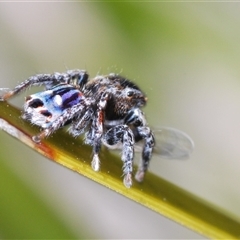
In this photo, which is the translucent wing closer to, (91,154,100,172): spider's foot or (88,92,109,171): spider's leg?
(88,92,109,171): spider's leg

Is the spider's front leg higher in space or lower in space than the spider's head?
lower

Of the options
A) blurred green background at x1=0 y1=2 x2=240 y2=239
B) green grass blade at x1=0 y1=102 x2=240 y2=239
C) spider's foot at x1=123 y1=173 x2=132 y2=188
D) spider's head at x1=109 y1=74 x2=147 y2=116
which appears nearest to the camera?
green grass blade at x1=0 y1=102 x2=240 y2=239

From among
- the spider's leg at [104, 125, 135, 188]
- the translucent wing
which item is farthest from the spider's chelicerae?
the translucent wing

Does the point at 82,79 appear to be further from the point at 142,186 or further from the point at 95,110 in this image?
the point at 142,186

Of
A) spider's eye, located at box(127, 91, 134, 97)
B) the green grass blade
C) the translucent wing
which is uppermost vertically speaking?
spider's eye, located at box(127, 91, 134, 97)

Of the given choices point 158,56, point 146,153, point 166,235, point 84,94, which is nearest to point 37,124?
point 84,94

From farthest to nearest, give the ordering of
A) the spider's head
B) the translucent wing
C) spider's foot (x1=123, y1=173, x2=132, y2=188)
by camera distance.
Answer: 1. the translucent wing
2. the spider's head
3. spider's foot (x1=123, y1=173, x2=132, y2=188)

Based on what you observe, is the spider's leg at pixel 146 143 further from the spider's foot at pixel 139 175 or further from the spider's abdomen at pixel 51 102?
the spider's abdomen at pixel 51 102
